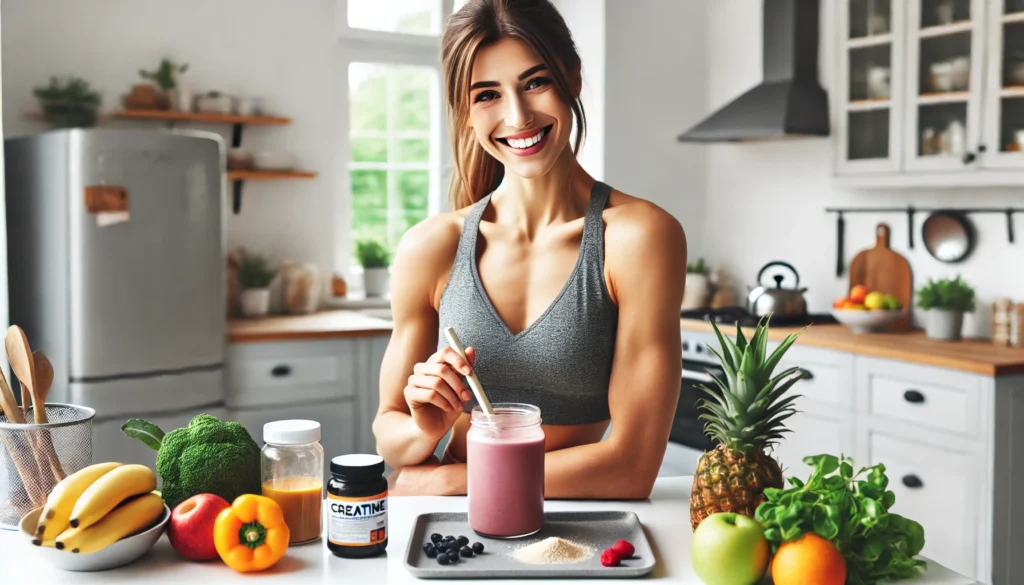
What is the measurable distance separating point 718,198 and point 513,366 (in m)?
3.33

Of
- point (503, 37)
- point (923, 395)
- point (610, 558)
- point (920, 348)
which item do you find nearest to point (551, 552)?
point (610, 558)

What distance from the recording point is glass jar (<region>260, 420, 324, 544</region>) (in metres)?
1.21

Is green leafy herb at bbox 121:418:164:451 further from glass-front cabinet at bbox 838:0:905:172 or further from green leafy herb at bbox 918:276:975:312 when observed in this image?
glass-front cabinet at bbox 838:0:905:172

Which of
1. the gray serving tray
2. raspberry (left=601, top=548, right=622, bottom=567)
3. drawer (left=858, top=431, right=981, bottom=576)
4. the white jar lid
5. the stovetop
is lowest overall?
drawer (left=858, top=431, right=981, bottom=576)

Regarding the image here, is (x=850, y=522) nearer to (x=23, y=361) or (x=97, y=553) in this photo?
(x=97, y=553)

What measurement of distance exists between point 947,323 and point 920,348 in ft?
0.94

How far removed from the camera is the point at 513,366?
5.28ft

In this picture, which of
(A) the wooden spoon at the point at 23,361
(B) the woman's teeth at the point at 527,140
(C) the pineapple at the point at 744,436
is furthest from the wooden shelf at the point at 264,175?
(C) the pineapple at the point at 744,436

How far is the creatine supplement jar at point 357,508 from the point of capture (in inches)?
45.4

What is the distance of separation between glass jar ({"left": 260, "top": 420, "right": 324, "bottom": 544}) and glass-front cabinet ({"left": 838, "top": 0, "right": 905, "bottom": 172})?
295 centimetres

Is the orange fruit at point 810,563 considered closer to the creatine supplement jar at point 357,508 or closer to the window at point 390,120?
the creatine supplement jar at point 357,508

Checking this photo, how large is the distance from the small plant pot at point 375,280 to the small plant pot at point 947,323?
2409mm

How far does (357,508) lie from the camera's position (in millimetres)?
1161

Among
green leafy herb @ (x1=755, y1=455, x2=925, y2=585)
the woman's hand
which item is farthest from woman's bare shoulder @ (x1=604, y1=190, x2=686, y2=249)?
green leafy herb @ (x1=755, y1=455, x2=925, y2=585)
